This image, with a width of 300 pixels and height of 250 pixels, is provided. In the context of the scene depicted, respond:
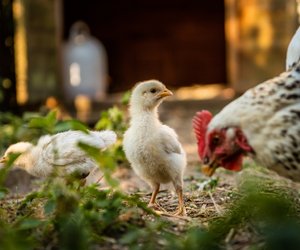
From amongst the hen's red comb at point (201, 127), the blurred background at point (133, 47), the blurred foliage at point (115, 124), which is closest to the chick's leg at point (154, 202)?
the hen's red comb at point (201, 127)

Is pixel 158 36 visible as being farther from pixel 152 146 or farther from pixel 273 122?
pixel 273 122

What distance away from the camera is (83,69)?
10.3 meters

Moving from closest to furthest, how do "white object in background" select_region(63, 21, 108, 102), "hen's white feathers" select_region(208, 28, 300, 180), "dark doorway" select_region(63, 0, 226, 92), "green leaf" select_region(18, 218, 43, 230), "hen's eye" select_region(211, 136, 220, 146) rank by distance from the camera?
"green leaf" select_region(18, 218, 43, 230)
"hen's white feathers" select_region(208, 28, 300, 180)
"hen's eye" select_region(211, 136, 220, 146)
"white object in background" select_region(63, 21, 108, 102)
"dark doorway" select_region(63, 0, 226, 92)

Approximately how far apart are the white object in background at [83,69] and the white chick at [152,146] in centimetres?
609

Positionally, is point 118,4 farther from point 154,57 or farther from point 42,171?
point 42,171

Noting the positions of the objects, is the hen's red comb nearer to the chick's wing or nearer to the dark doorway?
the chick's wing

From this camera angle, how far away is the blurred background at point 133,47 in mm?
9086

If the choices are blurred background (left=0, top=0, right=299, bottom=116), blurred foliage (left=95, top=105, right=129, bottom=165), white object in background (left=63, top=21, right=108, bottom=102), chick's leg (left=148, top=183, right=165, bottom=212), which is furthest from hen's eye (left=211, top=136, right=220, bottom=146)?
white object in background (left=63, top=21, right=108, bottom=102)

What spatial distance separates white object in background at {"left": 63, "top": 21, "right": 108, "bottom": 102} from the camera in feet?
33.3

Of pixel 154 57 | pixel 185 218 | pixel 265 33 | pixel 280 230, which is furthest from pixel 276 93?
pixel 154 57

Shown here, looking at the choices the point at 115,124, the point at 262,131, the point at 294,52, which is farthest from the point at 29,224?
Answer: the point at 115,124

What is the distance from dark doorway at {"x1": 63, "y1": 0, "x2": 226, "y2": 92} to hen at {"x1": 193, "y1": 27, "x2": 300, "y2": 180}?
30.6 ft

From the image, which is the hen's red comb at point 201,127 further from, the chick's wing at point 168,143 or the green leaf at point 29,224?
the green leaf at point 29,224

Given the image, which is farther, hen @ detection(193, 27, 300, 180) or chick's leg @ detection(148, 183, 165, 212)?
chick's leg @ detection(148, 183, 165, 212)
